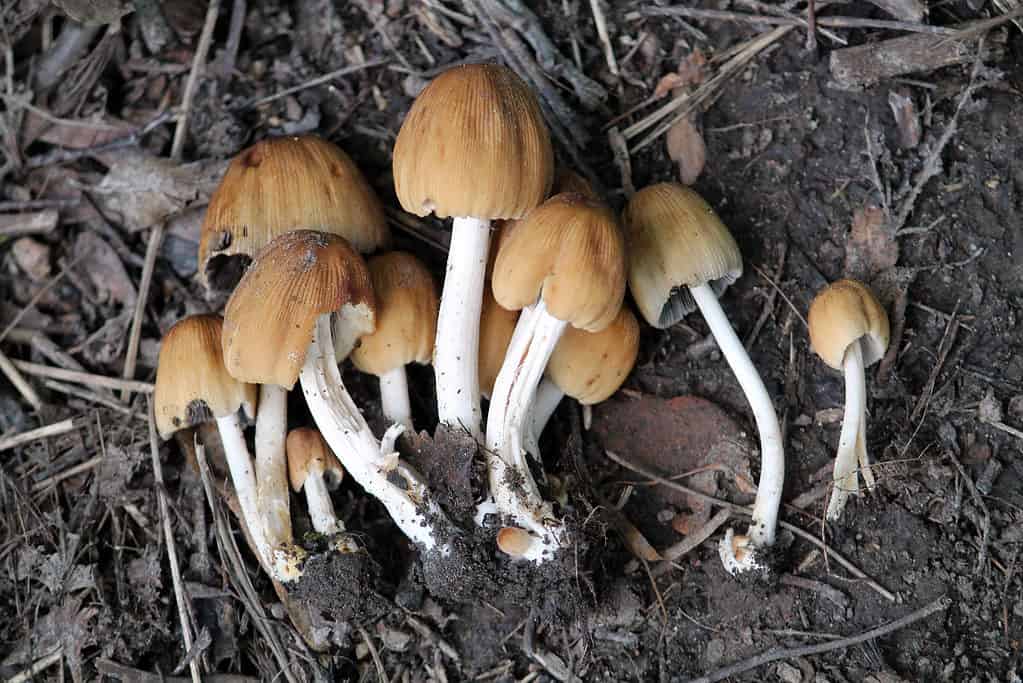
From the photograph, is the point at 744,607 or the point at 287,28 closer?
the point at 744,607

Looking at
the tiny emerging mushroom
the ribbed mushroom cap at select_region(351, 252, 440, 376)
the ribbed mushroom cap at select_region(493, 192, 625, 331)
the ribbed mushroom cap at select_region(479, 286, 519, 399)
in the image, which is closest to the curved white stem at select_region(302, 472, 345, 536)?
the ribbed mushroom cap at select_region(351, 252, 440, 376)

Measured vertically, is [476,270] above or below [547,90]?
below

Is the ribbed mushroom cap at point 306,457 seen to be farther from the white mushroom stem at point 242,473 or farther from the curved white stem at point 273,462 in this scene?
the white mushroom stem at point 242,473

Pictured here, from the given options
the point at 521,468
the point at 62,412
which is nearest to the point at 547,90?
the point at 521,468

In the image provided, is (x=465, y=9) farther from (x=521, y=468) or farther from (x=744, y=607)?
(x=744, y=607)

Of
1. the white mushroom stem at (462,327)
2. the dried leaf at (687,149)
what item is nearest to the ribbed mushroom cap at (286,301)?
the white mushroom stem at (462,327)

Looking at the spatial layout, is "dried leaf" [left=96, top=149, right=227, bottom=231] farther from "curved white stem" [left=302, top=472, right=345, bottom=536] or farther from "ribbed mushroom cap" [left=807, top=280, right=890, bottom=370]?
"ribbed mushroom cap" [left=807, top=280, right=890, bottom=370]

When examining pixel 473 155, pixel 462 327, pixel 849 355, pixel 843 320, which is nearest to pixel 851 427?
pixel 849 355
